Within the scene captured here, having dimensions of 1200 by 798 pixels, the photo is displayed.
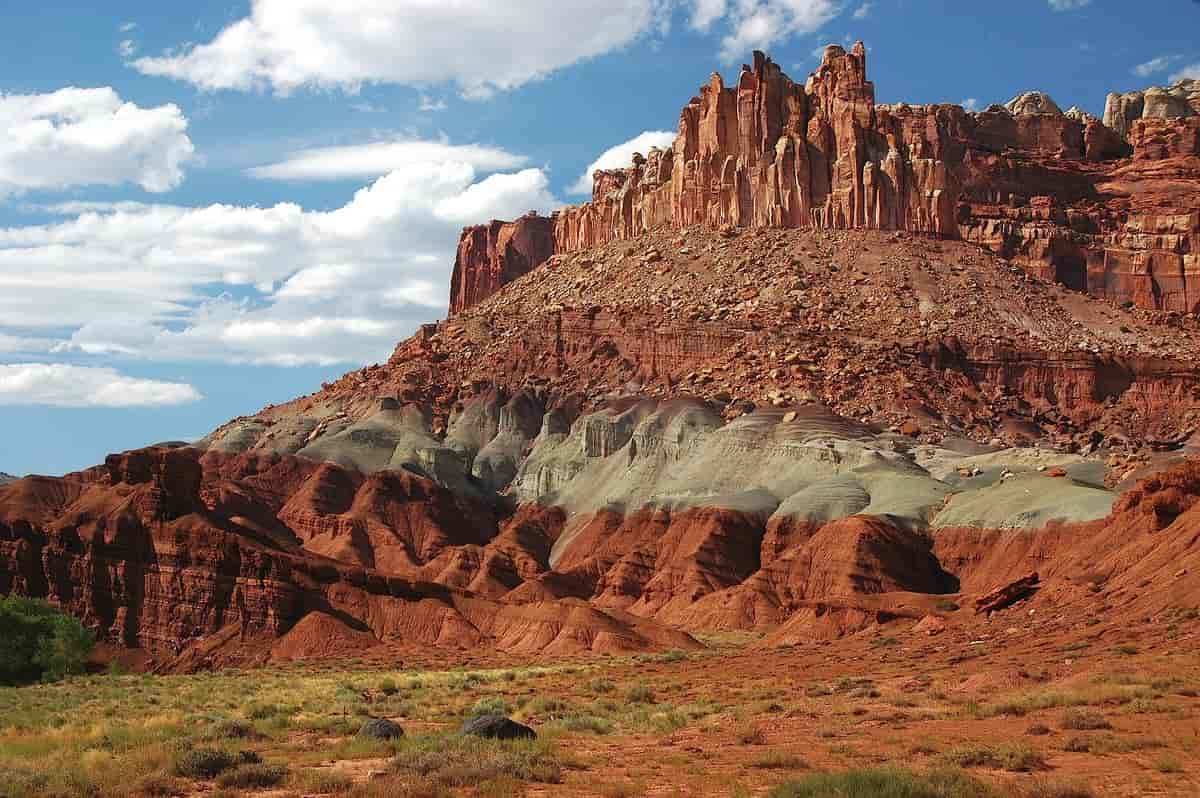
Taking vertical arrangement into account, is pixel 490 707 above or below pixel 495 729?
below

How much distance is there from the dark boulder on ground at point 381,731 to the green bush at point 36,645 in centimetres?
4130

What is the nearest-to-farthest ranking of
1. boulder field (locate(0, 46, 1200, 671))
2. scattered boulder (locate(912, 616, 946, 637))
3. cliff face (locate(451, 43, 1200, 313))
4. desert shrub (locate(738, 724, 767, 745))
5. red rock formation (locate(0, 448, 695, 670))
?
desert shrub (locate(738, 724, 767, 745)) < scattered boulder (locate(912, 616, 946, 637)) < red rock formation (locate(0, 448, 695, 670)) < boulder field (locate(0, 46, 1200, 671)) < cliff face (locate(451, 43, 1200, 313))

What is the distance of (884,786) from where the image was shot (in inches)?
1057

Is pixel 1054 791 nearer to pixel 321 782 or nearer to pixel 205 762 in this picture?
pixel 321 782

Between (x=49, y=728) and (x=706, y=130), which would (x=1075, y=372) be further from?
(x=49, y=728)

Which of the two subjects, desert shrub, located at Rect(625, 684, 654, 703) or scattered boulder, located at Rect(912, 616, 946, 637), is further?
scattered boulder, located at Rect(912, 616, 946, 637)

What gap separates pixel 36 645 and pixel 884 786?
6070 centimetres

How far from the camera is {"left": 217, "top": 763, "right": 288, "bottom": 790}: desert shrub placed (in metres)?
30.7

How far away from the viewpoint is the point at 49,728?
140ft

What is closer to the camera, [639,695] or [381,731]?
[381,731]

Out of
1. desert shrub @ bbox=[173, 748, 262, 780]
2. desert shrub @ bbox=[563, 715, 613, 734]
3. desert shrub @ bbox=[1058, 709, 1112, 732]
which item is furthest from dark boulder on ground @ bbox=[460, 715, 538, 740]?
desert shrub @ bbox=[1058, 709, 1112, 732]

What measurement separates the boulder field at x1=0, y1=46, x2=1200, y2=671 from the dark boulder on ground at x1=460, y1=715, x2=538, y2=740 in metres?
26.1

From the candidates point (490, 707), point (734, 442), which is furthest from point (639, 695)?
point (734, 442)

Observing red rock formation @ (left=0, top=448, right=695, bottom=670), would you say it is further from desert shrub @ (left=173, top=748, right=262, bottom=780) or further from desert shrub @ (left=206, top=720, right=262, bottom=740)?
desert shrub @ (left=173, top=748, right=262, bottom=780)
